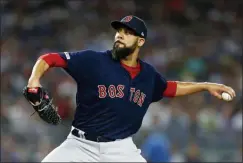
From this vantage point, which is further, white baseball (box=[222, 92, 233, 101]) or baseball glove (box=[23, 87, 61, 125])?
white baseball (box=[222, 92, 233, 101])

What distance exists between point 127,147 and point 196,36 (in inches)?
322

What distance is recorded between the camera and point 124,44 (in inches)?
206

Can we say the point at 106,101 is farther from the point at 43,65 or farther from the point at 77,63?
the point at 43,65

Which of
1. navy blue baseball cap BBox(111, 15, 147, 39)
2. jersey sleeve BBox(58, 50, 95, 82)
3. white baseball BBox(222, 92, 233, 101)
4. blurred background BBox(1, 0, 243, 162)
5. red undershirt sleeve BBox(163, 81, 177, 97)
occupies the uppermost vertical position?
navy blue baseball cap BBox(111, 15, 147, 39)

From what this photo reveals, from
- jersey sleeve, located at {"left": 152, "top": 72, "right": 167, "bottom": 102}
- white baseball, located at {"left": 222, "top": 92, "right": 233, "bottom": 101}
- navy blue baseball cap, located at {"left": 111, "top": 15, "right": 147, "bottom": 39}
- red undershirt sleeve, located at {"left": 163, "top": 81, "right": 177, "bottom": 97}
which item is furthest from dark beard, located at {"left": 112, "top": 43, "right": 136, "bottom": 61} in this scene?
white baseball, located at {"left": 222, "top": 92, "right": 233, "bottom": 101}

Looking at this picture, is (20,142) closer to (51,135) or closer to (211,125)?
(51,135)

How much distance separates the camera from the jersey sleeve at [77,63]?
5.00 m

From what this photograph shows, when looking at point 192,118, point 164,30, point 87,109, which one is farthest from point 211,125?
point 87,109

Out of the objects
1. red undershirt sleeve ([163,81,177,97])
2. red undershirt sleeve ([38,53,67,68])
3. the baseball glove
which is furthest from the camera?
red undershirt sleeve ([163,81,177,97])

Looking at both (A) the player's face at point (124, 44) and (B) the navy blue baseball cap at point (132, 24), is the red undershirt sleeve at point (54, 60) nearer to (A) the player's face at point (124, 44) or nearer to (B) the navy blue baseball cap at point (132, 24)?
(A) the player's face at point (124, 44)

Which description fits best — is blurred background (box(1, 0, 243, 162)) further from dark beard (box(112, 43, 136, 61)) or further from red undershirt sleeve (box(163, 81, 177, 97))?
dark beard (box(112, 43, 136, 61))

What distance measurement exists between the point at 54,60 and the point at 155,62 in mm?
6891

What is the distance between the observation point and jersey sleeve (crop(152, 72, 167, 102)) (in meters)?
5.56

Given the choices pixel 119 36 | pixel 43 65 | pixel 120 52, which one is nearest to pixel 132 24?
pixel 119 36
